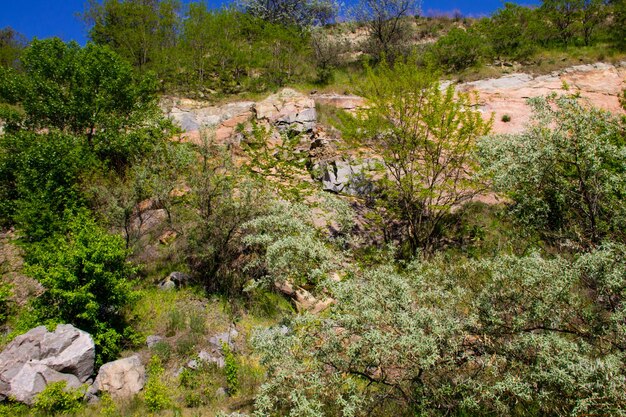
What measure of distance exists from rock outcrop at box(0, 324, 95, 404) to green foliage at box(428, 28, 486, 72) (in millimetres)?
21305

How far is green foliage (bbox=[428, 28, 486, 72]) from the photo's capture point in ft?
72.4

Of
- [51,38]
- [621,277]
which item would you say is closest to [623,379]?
[621,277]

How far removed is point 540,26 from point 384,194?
1838cm

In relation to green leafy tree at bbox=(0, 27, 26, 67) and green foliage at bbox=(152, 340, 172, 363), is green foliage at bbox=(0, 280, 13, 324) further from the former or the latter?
green leafy tree at bbox=(0, 27, 26, 67)

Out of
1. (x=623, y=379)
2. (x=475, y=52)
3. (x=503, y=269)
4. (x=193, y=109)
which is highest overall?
(x=475, y=52)

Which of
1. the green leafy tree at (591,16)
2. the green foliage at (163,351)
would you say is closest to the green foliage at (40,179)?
the green foliage at (163,351)

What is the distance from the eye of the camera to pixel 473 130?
36.7 ft

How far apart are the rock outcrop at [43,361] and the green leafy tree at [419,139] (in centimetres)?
852

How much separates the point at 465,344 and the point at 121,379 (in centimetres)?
600

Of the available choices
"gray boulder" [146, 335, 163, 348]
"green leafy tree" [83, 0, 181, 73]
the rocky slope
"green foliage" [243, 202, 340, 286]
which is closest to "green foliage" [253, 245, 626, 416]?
"green foliage" [243, 202, 340, 286]

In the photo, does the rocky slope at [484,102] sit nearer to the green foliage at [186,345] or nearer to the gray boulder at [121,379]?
the green foliage at [186,345]

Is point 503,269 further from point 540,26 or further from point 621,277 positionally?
point 540,26

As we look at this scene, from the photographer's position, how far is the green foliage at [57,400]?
6.47m

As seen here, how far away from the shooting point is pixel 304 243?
6.82m
